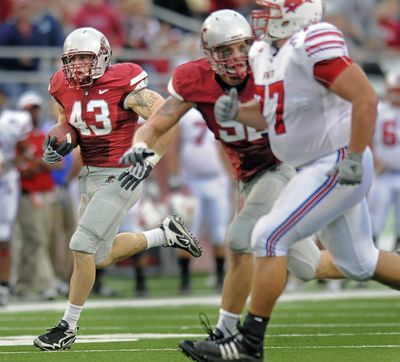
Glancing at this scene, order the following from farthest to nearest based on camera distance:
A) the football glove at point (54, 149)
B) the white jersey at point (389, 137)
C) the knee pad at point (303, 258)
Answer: the white jersey at point (389, 137)
the football glove at point (54, 149)
the knee pad at point (303, 258)

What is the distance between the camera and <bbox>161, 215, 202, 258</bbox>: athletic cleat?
7.03m

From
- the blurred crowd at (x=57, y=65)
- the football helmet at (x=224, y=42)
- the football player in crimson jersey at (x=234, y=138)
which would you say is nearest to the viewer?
the football player in crimson jersey at (x=234, y=138)

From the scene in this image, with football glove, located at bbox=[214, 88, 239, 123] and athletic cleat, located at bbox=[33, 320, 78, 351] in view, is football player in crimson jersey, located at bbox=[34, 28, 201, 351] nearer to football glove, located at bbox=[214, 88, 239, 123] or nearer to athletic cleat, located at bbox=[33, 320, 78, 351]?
athletic cleat, located at bbox=[33, 320, 78, 351]

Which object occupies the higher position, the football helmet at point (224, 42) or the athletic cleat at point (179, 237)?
the football helmet at point (224, 42)

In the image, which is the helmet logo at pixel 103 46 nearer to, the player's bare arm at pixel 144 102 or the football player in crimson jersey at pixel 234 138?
the player's bare arm at pixel 144 102

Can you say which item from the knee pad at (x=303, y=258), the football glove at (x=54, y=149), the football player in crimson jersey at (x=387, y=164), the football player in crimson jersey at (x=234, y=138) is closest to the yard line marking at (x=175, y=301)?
the football player in crimson jersey at (x=387, y=164)

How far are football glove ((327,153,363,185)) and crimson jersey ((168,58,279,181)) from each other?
94 centimetres

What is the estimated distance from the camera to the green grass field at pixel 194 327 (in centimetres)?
→ 573

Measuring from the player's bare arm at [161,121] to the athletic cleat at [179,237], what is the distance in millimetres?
1632

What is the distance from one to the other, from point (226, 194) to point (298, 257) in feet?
16.6

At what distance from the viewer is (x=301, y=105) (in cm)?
509

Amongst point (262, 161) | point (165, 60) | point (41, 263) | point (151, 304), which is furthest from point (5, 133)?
point (262, 161)

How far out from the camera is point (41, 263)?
10.4 m

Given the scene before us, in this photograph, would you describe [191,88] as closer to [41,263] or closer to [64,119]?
[64,119]
